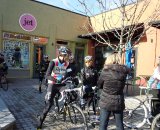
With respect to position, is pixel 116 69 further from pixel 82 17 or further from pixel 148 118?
pixel 82 17

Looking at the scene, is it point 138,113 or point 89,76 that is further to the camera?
point 89,76

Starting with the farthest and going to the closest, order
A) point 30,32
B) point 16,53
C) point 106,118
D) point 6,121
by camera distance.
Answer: point 30,32 < point 16,53 < point 6,121 < point 106,118

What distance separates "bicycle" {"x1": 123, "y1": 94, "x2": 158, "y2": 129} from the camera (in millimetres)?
5707

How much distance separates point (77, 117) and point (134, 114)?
1422 mm

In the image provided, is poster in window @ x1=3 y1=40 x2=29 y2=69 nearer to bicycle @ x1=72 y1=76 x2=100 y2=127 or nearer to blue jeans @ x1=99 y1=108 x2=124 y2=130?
bicycle @ x1=72 y1=76 x2=100 y2=127

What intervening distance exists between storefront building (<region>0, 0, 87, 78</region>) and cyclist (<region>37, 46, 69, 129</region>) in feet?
33.4

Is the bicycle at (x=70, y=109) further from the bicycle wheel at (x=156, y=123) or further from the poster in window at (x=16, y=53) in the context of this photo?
the poster in window at (x=16, y=53)

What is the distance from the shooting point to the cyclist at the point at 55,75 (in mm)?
5395

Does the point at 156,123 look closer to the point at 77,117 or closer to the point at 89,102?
the point at 77,117

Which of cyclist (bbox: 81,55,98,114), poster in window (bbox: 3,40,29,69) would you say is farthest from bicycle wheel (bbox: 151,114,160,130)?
poster in window (bbox: 3,40,29,69)

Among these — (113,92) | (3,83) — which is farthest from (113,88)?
(3,83)

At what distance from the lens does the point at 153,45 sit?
45.2ft

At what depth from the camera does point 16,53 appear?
1555 centimetres

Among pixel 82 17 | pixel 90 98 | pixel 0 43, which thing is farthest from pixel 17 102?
pixel 82 17
